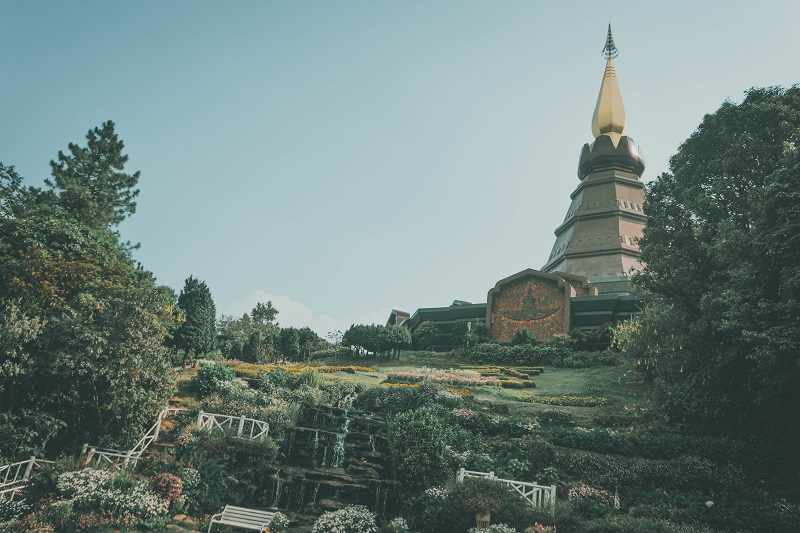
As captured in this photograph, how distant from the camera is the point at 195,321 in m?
29.1

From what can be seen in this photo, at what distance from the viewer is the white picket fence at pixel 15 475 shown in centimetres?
1314

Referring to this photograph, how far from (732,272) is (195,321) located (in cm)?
2541

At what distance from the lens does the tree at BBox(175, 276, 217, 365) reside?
28.8 m

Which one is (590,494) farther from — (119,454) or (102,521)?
(119,454)

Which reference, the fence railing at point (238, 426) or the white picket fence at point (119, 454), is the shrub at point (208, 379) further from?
the white picket fence at point (119, 454)

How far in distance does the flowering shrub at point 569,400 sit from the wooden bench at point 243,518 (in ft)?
51.7

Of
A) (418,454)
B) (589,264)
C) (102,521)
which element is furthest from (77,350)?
(589,264)

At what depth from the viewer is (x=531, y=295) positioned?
46312 mm

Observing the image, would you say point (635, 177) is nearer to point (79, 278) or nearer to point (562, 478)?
point (562, 478)

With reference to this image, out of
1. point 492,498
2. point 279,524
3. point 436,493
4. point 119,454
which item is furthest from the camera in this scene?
point 119,454

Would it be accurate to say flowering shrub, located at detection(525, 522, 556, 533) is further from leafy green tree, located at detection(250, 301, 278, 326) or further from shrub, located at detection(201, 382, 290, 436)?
leafy green tree, located at detection(250, 301, 278, 326)

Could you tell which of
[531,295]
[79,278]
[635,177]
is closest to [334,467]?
[79,278]

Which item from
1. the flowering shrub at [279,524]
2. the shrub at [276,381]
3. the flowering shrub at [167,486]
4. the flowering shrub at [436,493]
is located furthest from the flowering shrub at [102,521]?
the shrub at [276,381]

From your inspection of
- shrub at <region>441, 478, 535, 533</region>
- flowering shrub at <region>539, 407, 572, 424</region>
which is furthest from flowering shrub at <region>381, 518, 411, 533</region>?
flowering shrub at <region>539, 407, 572, 424</region>
